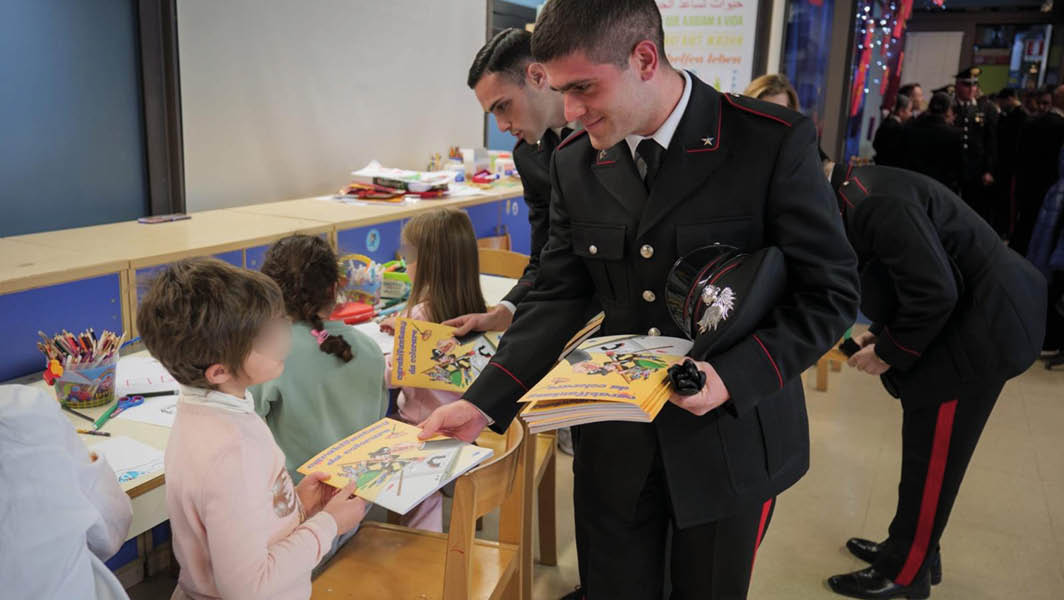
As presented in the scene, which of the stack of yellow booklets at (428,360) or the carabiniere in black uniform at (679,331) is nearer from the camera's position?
the carabiniere in black uniform at (679,331)

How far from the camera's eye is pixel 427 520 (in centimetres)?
233

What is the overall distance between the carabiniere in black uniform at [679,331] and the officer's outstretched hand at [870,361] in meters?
1.01

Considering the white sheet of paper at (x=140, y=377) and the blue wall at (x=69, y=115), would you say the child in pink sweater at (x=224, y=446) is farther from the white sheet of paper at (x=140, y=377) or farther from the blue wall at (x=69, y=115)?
the blue wall at (x=69, y=115)

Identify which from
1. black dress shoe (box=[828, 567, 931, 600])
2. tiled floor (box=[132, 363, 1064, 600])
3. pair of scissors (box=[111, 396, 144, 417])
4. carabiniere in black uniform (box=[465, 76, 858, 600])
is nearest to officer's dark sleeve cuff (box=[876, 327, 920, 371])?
black dress shoe (box=[828, 567, 931, 600])

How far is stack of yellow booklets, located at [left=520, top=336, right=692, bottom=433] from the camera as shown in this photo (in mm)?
1119

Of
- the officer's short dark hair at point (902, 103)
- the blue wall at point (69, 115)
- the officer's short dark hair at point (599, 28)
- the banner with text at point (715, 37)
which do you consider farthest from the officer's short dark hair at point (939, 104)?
the officer's short dark hair at point (599, 28)

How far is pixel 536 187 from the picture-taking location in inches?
99.1

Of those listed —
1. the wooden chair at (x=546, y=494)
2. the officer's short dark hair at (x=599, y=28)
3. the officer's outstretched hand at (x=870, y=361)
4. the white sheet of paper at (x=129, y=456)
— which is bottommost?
the wooden chair at (x=546, y=494)

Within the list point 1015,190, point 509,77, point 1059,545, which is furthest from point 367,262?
point 1015,190

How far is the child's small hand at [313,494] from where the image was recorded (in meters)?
1.55

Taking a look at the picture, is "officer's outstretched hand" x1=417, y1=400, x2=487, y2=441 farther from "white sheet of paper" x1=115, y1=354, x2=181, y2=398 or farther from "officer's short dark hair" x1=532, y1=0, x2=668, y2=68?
"white sheet of paper" x1=115, y1=354, x2=181, y2=398

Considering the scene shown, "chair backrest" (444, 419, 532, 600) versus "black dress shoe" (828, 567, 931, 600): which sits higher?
"chair backrest" (444, 419, 532, 600)

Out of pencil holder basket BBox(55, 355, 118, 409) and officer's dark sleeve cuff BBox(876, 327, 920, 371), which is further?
officer's dark sleeve cuff BBox(876, 327, 920, 371)

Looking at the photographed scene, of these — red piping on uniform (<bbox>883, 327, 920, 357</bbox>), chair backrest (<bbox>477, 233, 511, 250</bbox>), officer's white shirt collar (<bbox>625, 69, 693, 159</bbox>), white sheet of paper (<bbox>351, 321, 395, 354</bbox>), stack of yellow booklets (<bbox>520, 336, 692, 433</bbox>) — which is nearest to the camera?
stack of yellow booklets (<bbox>520, 336, 692, 433</bbox>)
